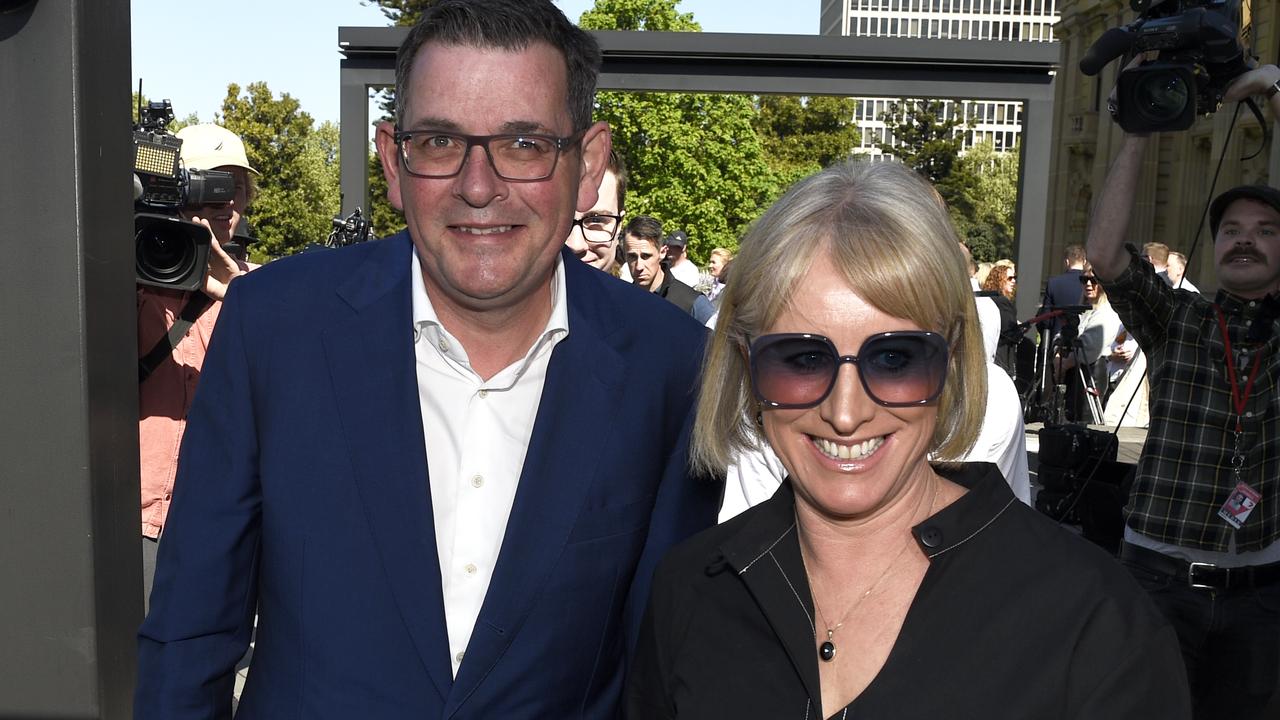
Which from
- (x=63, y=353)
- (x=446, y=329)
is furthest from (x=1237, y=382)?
(x=63, y=353)

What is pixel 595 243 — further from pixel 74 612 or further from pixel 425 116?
pixel 425 116

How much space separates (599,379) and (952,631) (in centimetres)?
82

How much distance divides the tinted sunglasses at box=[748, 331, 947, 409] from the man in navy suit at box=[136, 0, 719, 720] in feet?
1.37

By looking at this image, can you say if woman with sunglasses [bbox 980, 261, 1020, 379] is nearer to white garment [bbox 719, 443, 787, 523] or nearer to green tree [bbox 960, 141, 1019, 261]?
white garment [bbox 719, 443, 787, 523]

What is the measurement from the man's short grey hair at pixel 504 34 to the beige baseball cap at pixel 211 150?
3189mm

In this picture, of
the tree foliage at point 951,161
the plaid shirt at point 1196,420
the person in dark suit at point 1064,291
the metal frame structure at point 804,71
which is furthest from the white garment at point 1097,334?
the tree foliage at point 951,161

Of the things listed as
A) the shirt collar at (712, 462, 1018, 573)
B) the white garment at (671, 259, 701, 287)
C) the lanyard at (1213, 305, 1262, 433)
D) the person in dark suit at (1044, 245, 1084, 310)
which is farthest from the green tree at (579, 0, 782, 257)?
the shirt collar at (712, 462, 1018, 573)

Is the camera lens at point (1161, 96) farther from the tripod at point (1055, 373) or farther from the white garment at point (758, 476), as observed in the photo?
the tripod at point (1055, 373)

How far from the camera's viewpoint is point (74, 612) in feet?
10.1

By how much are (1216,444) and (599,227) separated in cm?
261

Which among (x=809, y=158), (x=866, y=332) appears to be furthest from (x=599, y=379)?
(x=809, y=158)

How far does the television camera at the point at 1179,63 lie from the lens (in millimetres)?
4641

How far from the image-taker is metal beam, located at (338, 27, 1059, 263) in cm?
1066

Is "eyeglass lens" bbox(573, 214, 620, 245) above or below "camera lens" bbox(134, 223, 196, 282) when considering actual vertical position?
above
